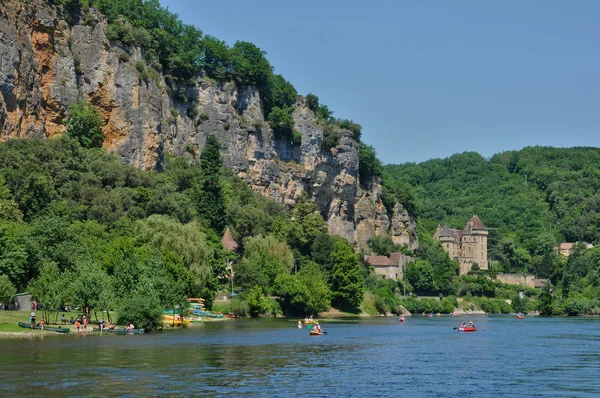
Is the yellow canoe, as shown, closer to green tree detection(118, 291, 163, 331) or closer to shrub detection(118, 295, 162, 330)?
green tree detection(118, 291, 163, 331)

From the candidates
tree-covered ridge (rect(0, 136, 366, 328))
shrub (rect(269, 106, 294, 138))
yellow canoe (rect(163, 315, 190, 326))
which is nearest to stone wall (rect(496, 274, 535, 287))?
tree-covered ridge (rect(0, 136, 366, 328))

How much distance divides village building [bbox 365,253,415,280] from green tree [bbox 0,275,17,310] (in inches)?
3884

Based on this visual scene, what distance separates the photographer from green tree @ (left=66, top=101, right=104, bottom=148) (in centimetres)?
11738

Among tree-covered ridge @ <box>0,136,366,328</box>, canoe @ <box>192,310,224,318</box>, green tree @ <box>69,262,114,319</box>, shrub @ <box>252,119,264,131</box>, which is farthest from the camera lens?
shrub @ <box>252,119,264,131</box>

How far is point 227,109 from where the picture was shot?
5861 inches

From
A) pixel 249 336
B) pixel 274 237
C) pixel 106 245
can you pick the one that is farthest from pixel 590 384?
pixel 274 237

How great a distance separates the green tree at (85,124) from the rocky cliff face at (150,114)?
1223 millimetres

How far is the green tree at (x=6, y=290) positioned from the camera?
225ft

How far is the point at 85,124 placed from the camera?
389ft

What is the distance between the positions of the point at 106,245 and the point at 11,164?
19.3 meters

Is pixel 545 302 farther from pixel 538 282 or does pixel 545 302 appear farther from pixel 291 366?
pixel 291 366

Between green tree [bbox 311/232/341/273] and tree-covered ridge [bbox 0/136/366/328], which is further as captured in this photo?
green tree [bbox 311/232/341/273]

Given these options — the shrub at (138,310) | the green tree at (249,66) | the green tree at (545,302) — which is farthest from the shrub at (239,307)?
the green tree at (545,302)

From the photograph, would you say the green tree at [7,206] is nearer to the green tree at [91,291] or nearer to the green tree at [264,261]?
the green tree at [91,291]
